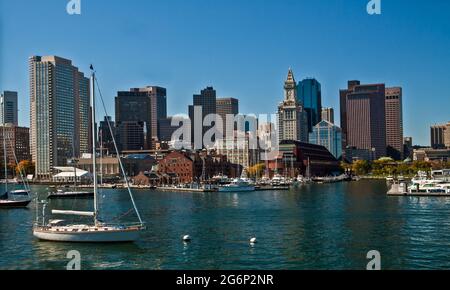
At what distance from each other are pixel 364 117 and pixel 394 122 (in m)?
19.3

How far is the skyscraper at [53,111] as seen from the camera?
129000 millimetres

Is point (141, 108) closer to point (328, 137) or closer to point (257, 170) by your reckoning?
point (328, 137)

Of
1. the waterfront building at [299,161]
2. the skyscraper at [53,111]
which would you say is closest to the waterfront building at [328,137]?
the waterfront building at [299,161]

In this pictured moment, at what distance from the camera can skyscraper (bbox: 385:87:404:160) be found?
17612 cm

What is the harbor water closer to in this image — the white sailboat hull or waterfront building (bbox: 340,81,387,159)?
the white sailboat hull

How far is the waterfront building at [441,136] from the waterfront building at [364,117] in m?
15.8

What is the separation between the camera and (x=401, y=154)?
19012 centimetres

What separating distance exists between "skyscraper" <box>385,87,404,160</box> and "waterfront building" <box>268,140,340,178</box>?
59.6 meters

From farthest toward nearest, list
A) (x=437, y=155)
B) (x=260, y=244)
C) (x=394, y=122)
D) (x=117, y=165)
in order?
(x=394, y=122) < (x=437, y=155) < (x=117, y=165) < (x=260, y=244)

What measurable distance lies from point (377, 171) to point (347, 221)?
10001 cm

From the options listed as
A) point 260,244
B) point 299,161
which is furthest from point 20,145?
point 260,244

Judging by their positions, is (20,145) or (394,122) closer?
(20,145)

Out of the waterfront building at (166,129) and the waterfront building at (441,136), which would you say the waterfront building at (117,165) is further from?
the waterfront building at (441,136)

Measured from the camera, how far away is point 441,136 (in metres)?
176
